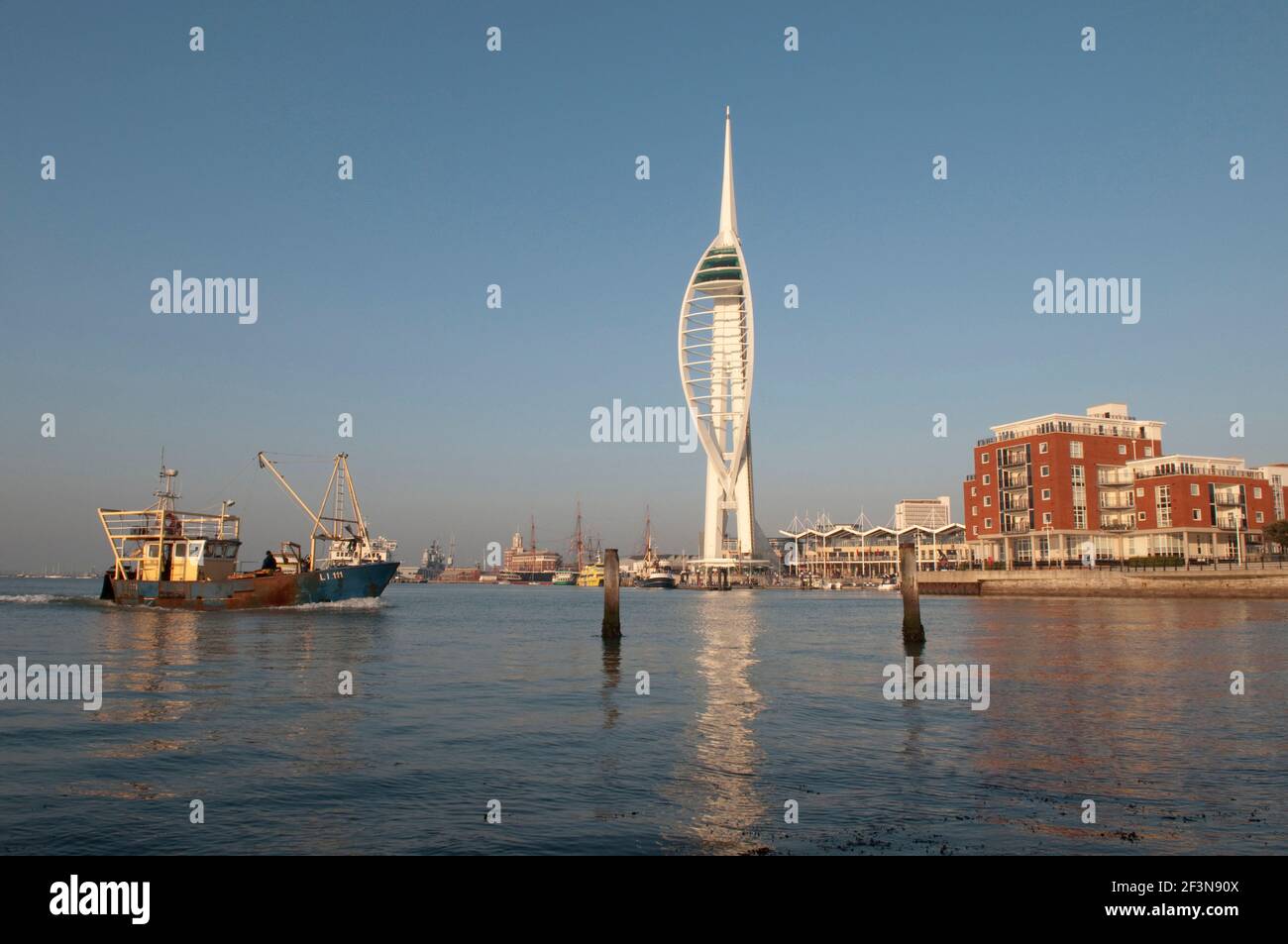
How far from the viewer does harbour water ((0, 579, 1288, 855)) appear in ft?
41.0

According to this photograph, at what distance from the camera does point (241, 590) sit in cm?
7456

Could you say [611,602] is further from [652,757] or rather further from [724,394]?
[724,394]

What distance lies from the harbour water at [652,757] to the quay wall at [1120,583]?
5385 centimetres

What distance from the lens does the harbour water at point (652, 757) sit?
12.5 m

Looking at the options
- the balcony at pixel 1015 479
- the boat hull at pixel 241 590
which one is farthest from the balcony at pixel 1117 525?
the boat hull at pixel 241 590

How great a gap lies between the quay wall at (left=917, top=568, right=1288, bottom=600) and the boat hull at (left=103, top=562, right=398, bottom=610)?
73940mm

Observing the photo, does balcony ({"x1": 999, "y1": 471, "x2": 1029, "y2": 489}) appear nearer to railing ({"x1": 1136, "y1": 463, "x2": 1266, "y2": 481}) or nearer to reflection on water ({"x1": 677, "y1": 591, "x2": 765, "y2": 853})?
railing ({"x1": 1136, "y1": 463, "x2": 1266, "y2": 481})

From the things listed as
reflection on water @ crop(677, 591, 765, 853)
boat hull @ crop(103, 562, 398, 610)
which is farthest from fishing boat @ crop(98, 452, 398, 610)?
reflection on water @ crop(677, 591, 765, 853)

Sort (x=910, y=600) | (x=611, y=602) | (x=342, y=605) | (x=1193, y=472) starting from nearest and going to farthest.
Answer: (x=910, y=600) → (x=611, y=602) → (x=342, y=605) → (x=1193, y=472)

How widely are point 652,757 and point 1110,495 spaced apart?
365ft

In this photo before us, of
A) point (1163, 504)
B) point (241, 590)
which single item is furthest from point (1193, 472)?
point (241, 590)
